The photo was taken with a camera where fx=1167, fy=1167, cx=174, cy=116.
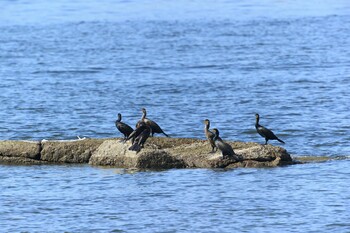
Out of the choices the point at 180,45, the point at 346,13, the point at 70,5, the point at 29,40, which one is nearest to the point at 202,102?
the point at 180,45

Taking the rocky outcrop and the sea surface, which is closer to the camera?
the sea surface

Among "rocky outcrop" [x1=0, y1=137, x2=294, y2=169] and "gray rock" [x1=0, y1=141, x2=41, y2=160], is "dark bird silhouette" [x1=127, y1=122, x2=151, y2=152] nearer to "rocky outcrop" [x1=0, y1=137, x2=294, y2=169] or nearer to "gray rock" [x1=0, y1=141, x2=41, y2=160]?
"rocky outcrop" [x1=0, y1=137, x2=294, y2=169]

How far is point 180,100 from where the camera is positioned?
3534 centimetres

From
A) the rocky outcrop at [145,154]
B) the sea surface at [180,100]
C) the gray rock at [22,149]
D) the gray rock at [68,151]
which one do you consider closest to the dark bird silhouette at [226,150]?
the rocky outcrop at [145,154]

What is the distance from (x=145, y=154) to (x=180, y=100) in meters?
13.7

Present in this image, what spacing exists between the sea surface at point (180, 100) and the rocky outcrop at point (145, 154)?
0.20 metres

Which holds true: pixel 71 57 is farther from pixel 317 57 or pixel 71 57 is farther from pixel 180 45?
pixel 317 57

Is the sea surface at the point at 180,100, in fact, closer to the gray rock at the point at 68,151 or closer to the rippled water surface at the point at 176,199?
the rippled water surface at the point at 176,199

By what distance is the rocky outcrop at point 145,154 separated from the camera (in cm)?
2184

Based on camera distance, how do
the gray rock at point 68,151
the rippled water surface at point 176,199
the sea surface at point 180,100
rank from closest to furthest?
the rippled water surface at point 176,199, the sea surface at point 180,100, the gray rock at point 68,151

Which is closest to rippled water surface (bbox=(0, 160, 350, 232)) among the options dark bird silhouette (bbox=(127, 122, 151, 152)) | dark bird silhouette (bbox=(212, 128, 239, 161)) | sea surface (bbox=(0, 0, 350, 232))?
sea surface (bbox=(0, 0, 350, 232))

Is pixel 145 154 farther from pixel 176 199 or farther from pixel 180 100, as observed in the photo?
pixel 180 100

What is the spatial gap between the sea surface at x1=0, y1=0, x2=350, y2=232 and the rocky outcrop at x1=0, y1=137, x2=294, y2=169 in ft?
0.66

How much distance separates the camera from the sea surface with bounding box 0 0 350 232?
19812 millimetres
